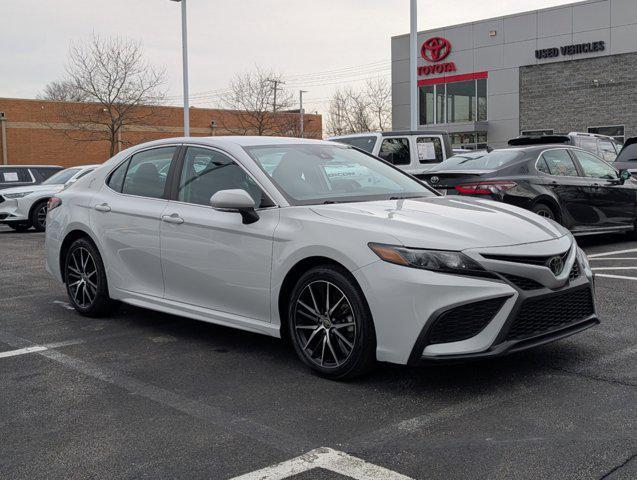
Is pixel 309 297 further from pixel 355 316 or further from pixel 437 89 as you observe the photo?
pixel 437 89

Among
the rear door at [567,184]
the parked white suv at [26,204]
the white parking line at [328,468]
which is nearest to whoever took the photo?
the white parking line at [328,468]

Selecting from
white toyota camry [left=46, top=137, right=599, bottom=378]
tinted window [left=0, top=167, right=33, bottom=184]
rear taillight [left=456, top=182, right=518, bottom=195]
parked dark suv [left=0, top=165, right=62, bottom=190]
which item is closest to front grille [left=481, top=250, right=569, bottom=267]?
white toyota camry [left=46, top=137, right=599, bottom=378]

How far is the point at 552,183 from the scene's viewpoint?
10336 mm

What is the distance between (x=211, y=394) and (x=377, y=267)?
1.23 metres

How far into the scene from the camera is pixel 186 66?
87.8ft

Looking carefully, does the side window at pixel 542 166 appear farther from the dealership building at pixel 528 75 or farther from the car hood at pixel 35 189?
the dealership building at pixel 528 75

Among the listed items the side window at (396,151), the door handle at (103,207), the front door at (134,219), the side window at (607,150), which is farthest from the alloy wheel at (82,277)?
the side window at (607,150)

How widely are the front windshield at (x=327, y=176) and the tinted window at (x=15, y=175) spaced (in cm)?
1501

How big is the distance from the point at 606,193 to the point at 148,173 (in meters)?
7.36

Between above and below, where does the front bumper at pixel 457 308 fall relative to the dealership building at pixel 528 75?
below

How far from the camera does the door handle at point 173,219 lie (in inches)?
220

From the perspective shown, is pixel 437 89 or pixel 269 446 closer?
pixel 269 446

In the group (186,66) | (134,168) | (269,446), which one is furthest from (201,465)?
(186,66)

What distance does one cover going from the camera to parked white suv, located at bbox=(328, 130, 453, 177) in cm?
1400
